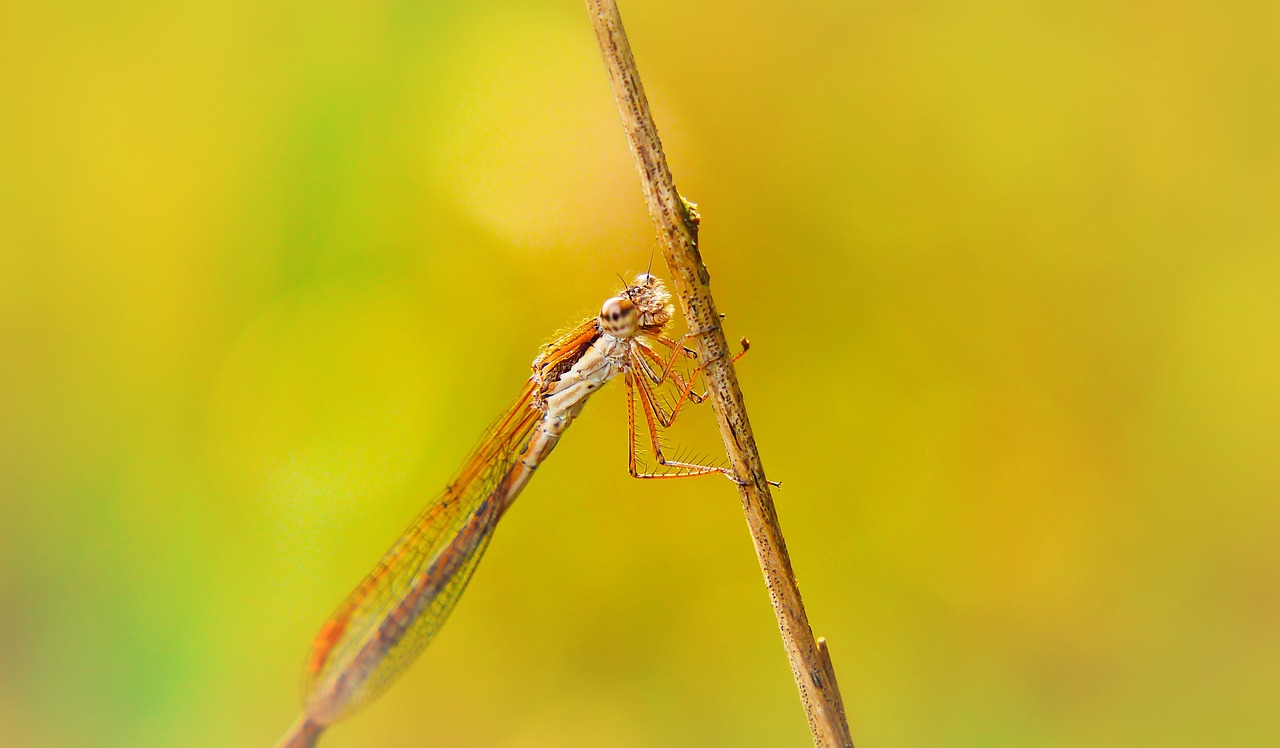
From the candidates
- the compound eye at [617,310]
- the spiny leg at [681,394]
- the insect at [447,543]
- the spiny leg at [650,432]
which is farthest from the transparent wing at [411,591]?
the compound eye at [617,310]

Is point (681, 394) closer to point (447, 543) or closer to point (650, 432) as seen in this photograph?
point (650, 432)

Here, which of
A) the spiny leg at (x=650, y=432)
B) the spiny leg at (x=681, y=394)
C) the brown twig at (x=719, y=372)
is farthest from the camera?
the spiny leg at (x=650, y=432)

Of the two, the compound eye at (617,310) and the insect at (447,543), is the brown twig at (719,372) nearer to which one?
the compound eye at (617,310)

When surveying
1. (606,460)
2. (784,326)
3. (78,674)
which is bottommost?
(78,674)

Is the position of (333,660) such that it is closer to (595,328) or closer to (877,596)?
(595,328)

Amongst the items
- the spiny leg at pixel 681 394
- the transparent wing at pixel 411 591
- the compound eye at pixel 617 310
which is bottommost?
the transparent wing at pixel 411 591

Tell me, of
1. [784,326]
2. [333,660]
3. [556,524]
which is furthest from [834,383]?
[333,660]

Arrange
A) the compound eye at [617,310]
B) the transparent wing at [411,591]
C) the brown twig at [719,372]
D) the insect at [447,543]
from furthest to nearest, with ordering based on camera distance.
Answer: the transparent wing at [411,591] → the insect at [447,543] → the compound eye at [617,310] → the brown twig at [719,372]

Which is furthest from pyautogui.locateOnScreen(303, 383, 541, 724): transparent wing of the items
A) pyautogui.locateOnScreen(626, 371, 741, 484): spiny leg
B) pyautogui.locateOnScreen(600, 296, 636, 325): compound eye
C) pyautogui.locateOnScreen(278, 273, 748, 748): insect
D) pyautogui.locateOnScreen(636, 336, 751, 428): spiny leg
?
pyautogui.locateOnScreen(600, 296, 636, 325): compound eye
